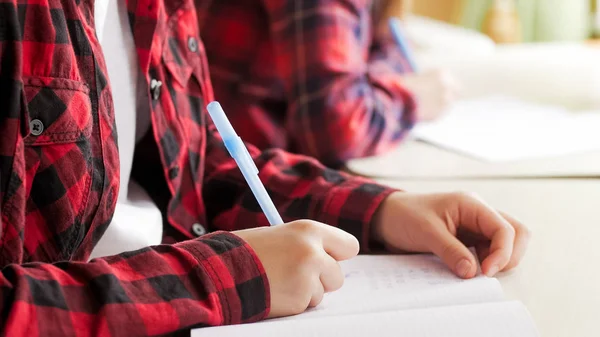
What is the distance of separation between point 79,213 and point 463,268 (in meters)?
0.31

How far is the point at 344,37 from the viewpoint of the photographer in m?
1.06

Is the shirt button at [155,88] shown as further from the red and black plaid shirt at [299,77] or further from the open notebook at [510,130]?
the open notebook at [510,130]

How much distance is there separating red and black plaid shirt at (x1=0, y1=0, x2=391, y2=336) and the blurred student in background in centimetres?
35

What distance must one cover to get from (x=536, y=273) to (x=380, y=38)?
925mm

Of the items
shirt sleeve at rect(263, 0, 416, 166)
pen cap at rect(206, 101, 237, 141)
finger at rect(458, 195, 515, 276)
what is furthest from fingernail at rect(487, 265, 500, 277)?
shirt sleeve at rect(263, 0, 416, 166)

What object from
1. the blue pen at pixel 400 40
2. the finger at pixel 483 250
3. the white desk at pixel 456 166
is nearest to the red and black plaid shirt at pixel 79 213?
the finger at pixel 483 250

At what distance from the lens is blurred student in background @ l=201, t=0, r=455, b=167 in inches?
40.4

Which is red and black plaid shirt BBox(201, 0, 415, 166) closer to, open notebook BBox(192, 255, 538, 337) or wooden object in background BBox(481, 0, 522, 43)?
open notebook BBox(192, 255, 538, 337)

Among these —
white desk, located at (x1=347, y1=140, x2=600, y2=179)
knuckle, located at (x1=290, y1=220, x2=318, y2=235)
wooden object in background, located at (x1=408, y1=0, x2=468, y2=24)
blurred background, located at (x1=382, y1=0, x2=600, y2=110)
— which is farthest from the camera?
wooden object in background, located at (x1=408, y1=0, x2=468, y2=24)

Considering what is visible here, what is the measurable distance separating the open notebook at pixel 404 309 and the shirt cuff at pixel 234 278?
16 millimetres

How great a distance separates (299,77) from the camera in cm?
103

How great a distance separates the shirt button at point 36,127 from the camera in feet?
1.67

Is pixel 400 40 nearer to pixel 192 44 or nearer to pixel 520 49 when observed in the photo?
pixel 520 49

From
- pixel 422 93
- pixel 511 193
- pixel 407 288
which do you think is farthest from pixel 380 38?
pixel 407 288
